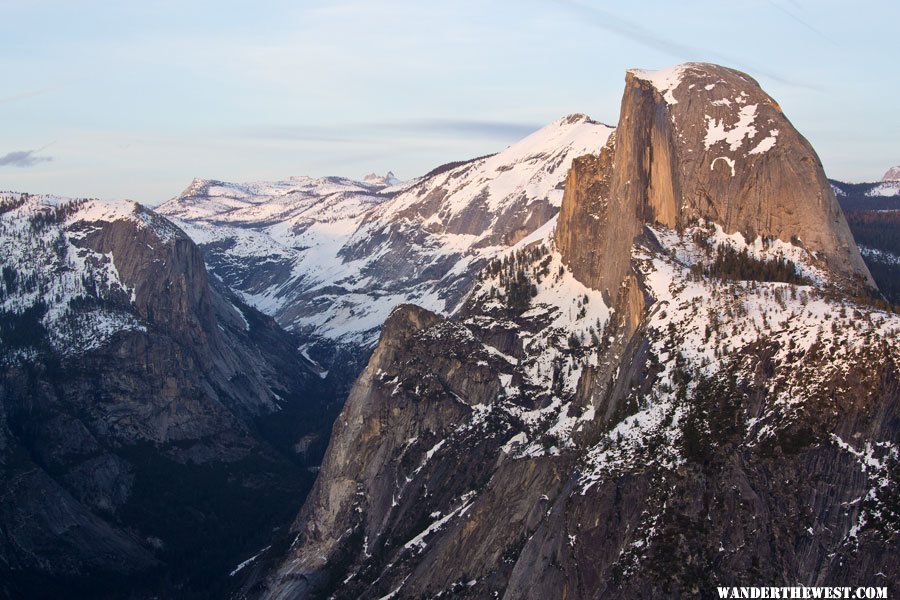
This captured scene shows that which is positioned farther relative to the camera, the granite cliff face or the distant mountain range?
the granite cliff face

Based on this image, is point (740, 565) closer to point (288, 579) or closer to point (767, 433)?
point (767, 433)

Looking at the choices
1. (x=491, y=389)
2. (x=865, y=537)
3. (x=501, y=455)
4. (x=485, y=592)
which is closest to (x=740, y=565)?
(x=865, y=537)

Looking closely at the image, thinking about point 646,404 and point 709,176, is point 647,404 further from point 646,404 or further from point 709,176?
point 709,176

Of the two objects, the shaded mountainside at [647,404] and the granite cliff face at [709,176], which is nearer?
the shaded mountainside at [647,404]

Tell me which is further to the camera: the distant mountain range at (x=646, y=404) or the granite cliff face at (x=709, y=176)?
the granite cliff face at (x=709, y=176)

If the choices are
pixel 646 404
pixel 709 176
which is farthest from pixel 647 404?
pixel 709 176

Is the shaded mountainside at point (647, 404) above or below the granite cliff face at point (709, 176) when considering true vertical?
below

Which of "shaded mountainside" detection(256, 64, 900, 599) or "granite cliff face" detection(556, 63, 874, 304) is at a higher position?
"granite cliff face" detection(556, 63, 874, 304)

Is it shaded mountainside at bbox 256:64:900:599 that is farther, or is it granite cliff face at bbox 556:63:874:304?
granite cliff face at bbox 556:63:874:304
